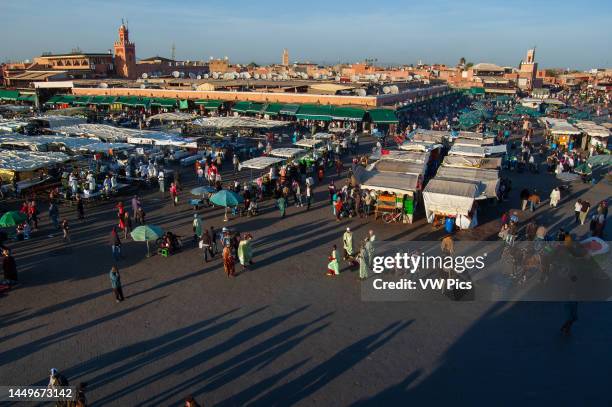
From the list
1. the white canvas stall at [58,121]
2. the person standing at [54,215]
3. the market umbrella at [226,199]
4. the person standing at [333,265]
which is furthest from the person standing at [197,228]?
the white canvas stall at [58,121]

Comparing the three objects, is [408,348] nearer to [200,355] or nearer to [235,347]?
[235,347]

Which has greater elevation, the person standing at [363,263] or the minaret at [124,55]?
the minaret at [124,55]

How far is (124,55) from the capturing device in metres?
65.1

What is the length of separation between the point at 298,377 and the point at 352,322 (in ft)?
6.21

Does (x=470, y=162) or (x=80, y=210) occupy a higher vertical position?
(x=470, y=162)

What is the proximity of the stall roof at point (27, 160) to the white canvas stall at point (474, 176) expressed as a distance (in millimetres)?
14597

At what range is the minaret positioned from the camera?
213ft

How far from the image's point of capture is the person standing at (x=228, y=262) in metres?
10.1

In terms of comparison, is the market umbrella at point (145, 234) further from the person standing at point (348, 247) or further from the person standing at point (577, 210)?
the person standing at point (577, 210)

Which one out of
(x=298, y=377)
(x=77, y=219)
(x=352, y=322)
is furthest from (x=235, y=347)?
(x=77, y=219)

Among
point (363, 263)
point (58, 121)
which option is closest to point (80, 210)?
point (363, 263)

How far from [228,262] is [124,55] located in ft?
211

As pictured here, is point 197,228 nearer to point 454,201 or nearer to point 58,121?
point 454,201

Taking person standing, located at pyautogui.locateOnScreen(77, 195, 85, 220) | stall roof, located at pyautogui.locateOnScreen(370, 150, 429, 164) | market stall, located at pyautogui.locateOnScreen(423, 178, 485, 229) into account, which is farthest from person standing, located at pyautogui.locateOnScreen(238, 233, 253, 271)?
stall roof, located at pyautogui.locateOnScreen(370, 150, 429, 164)
